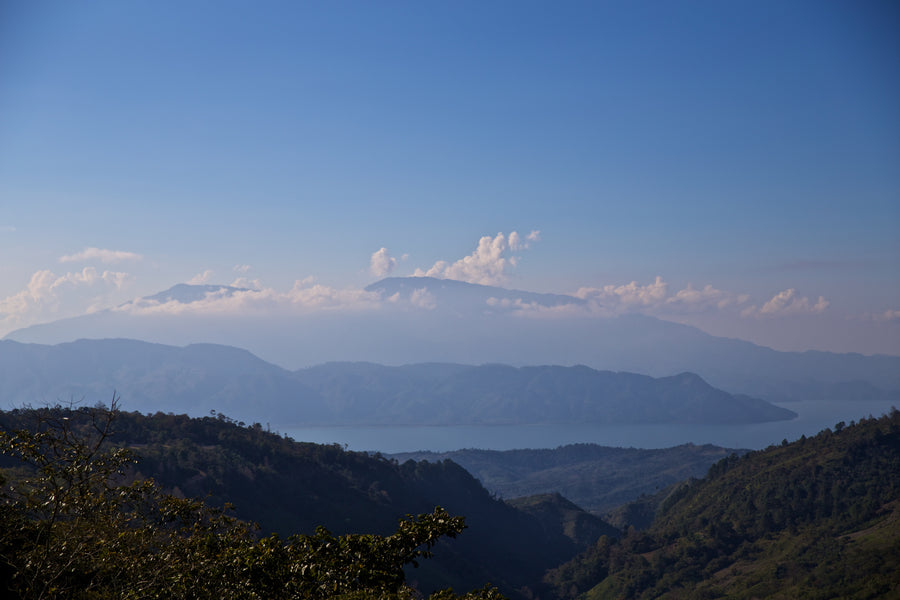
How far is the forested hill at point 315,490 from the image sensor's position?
6744 centimetres

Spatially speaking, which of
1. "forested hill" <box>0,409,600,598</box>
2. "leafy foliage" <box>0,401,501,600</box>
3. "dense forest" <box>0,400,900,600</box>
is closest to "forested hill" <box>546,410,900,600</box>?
"dense forest" <box>0,400,900,600</box>

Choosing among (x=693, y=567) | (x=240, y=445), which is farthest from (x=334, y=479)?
(x=693, y=567)

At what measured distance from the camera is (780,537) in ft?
278

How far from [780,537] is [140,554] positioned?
94.8m

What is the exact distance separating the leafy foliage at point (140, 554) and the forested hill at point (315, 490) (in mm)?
50098

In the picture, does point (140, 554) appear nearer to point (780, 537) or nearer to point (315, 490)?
point (315, 490)

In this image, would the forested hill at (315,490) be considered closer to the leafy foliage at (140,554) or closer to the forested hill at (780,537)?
the forested hill at (780,537)

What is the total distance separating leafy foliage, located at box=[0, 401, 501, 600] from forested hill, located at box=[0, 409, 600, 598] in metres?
50.1

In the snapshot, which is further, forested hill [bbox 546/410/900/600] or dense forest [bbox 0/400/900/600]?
forested hill [bbox 546/410/900/600]

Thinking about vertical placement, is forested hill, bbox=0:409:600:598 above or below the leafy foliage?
Result: below

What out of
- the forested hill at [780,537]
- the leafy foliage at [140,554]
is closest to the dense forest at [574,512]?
the forested hill at [780,537]

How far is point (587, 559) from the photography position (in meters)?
91.6

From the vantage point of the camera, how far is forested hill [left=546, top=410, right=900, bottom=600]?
2682 inches

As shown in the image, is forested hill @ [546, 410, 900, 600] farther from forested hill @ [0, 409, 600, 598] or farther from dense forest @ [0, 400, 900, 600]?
forested hill @ [0, 409, 600, 598]
